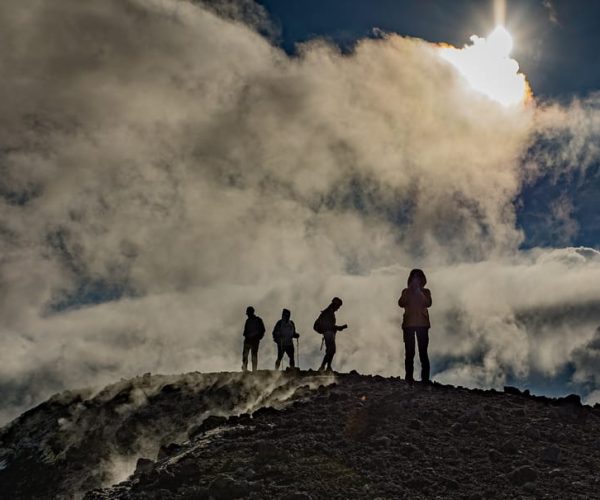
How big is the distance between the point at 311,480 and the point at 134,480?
4.06 metres

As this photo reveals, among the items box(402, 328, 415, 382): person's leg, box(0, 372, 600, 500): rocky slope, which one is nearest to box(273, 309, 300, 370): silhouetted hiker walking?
box(0, 372, 600, 500): rocky slope

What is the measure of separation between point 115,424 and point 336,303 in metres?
8.65

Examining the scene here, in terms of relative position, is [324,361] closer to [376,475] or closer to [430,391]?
[430,391]

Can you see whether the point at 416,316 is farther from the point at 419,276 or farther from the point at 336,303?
the point at 336,303

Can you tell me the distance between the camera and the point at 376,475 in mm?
A: 13109

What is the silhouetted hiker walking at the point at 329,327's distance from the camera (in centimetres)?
2366

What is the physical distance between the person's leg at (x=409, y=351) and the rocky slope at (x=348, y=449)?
0.54m

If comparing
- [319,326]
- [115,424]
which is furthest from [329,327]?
[115,424]

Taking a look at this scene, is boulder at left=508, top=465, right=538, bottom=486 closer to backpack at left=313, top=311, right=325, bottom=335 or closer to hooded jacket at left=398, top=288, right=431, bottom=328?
hooded jacket at left=398, top=288, right=431, bottom=328

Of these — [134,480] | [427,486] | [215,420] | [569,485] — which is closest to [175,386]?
[215,420]

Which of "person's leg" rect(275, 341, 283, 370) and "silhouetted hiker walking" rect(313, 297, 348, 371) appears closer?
"silhouetted hiker walking" rect(313, 297, 348, 371)

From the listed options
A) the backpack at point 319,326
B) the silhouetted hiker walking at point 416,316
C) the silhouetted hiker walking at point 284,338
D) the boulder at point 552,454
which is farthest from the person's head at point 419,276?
the silhouetted hiker walking at point 284,338

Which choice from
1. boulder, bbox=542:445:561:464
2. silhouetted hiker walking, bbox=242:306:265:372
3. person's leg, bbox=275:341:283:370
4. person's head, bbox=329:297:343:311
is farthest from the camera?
silhouetted hiker walking, bbox=242:306:265:372

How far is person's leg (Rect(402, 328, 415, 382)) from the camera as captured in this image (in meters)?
19.0
